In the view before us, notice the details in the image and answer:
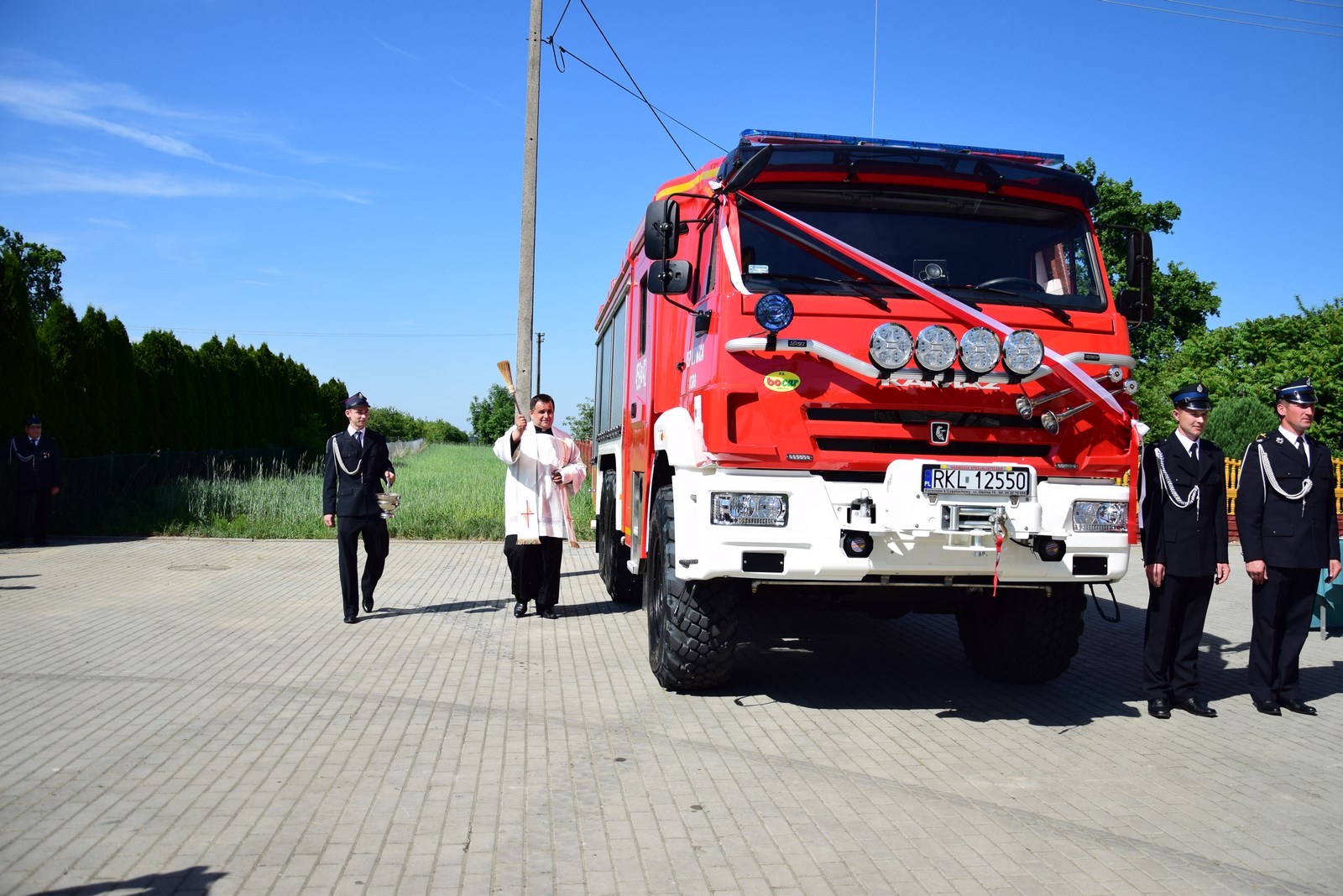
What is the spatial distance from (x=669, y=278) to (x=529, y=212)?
8.47 m

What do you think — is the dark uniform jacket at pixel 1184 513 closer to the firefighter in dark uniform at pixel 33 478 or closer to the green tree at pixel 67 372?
the firefighter in dark uniform at pixel 33 478

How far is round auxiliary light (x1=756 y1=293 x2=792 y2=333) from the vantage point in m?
5.57

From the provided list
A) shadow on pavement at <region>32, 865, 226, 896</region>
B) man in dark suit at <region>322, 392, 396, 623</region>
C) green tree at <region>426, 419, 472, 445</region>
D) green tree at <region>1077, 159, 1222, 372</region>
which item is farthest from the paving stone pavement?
green tree at <region>426, 419, 472, 445</region>

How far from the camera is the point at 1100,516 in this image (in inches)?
229

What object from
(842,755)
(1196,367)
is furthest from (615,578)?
(1196,367)

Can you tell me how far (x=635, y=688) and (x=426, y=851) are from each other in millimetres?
2965

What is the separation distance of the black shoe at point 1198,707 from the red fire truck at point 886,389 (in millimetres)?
721

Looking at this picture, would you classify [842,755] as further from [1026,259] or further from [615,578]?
[615,578]

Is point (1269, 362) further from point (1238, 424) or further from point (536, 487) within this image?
point (536, 487)

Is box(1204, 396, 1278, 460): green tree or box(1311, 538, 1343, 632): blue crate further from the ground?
box(1204, 396, 1278, 460): green tree

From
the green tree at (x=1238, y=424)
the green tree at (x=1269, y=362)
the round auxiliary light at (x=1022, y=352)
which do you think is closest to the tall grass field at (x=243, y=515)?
the round auxiliary light at (x=1022, y=352)

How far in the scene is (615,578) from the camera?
35.0 ft

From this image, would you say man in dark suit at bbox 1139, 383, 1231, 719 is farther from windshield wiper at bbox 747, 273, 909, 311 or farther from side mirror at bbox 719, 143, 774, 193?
side mirror at bbox 719, 143, 774, 193

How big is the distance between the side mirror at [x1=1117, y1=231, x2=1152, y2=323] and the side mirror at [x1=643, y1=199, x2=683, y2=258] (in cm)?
276
